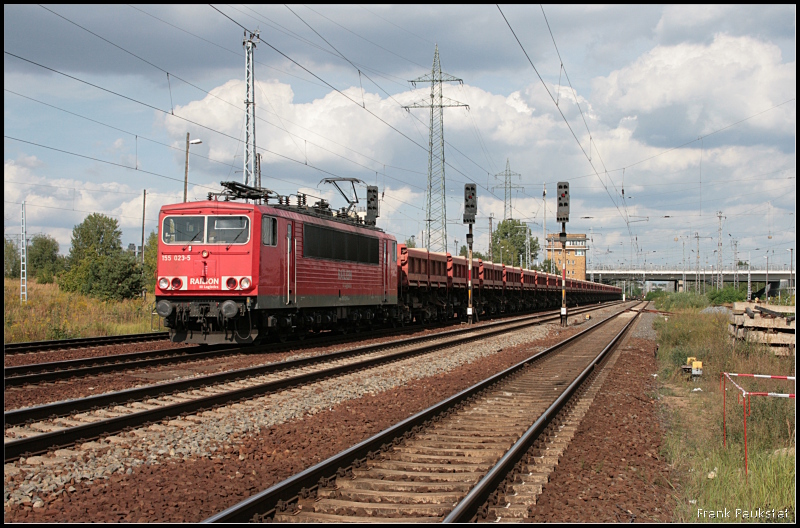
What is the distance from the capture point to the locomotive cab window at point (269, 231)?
51.9 ft

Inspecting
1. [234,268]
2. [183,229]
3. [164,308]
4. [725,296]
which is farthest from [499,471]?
[725,296]

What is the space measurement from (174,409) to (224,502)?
366 centimetres

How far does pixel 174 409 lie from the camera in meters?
8.94

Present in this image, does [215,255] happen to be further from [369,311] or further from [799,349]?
[799,349]

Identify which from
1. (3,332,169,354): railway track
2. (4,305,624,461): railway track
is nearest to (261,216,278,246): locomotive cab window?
(4,305,624,461): railway track

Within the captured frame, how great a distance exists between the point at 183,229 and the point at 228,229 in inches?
45.9

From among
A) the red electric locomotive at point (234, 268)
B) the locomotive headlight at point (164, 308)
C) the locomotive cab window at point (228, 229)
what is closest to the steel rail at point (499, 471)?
the red electric locomotive at point (234, 268)

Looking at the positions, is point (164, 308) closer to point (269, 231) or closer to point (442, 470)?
point (269, 231)

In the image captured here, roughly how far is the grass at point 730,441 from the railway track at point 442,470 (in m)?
1.32

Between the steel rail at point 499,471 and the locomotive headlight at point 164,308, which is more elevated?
the locomotive headlight at point 164,308

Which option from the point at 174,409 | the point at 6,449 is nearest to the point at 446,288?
the point at 174,409

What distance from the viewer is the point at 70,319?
2370cm

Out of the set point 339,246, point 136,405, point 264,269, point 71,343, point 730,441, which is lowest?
point 730,441

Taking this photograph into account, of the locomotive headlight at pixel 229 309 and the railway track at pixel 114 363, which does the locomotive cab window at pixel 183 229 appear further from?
the railway track at pixel 114 363
